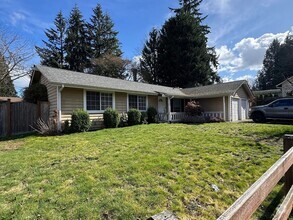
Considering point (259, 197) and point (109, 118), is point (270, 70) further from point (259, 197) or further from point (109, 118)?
point (259, 197)

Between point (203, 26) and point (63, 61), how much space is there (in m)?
24.7

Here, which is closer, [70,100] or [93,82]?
[70,100]

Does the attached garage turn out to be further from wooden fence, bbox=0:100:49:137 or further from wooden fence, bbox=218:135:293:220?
wooden fence, bbox=218:135:293:220

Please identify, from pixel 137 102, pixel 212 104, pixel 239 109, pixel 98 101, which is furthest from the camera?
pixel 239 109

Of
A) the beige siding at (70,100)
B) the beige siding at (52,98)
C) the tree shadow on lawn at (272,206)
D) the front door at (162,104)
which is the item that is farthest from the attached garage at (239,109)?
the tree shadow on lawn at (272,206)

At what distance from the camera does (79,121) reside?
11461 mm

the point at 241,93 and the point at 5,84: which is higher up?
the point at 5,84

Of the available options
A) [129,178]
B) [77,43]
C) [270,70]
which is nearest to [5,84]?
[77,43]

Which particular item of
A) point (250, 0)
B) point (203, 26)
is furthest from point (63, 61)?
point (250, 0)

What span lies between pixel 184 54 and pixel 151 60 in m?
6.72

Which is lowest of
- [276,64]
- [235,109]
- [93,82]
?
[235,109]

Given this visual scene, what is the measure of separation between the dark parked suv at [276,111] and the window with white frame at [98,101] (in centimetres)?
1073

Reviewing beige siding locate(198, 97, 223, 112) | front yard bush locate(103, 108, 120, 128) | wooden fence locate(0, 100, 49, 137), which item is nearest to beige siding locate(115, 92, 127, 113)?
front yard bush locate(103, 108, 120, 128)

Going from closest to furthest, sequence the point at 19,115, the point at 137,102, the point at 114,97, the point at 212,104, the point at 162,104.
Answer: the point at 19,115, the point at 114,97, the point at 137,102, the point at 162,104, the point at 212,104
